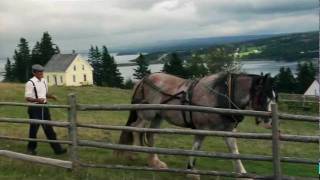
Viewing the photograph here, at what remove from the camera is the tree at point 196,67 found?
260 ft

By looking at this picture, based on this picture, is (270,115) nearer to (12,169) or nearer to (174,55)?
(12,169)

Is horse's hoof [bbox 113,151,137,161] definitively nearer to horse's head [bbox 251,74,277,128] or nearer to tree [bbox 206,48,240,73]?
horse's head [bbox 251,74,277,128]

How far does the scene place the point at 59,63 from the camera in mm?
87688

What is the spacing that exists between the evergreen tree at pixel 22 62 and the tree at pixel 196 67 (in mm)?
24988

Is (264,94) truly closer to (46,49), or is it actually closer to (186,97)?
(186,97)

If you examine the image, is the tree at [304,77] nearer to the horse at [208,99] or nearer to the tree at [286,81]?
the tree at [286,81]

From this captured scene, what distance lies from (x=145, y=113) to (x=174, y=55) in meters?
63.2

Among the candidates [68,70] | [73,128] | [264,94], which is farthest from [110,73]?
[264,94]

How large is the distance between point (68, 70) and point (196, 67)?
2156 cm

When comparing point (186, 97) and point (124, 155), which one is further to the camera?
point (124, 155)

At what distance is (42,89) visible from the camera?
9562 millimetres

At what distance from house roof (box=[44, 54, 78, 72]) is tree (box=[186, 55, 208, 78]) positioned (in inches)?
785

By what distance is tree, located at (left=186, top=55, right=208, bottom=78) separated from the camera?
79325 mm

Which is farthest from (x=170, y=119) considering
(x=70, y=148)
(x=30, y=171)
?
(x=30, y=171)
